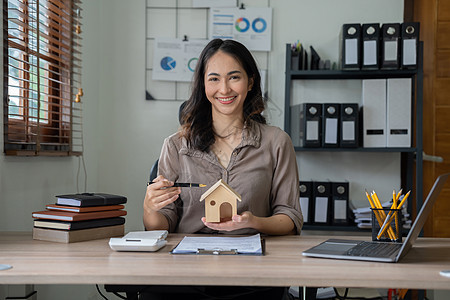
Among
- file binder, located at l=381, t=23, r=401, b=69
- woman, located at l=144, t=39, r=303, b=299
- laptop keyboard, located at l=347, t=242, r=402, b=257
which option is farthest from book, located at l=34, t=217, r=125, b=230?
file binder, located at l=381, t=23, r=401, b=69

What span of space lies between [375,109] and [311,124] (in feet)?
1.26

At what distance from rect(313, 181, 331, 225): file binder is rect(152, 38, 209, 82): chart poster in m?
1.09

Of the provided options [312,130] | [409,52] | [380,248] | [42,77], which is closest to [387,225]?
[380,248]

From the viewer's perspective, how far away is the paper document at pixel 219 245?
1271mm

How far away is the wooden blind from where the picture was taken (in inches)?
78.3

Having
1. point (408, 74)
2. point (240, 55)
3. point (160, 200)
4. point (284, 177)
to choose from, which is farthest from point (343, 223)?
point (160, 200)

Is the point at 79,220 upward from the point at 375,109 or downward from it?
downward

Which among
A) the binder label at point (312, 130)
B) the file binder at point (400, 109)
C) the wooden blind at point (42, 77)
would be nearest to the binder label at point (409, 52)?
the file binder at point (400, 109)

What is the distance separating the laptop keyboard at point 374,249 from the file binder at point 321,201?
61.3 inches

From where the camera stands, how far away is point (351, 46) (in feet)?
9.51

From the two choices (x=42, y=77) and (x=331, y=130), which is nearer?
(x=42, y=77)

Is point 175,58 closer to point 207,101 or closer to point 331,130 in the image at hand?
point 331,130

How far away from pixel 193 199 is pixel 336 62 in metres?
1.84

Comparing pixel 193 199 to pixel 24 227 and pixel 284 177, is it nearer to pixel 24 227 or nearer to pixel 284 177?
pixel 284 177
